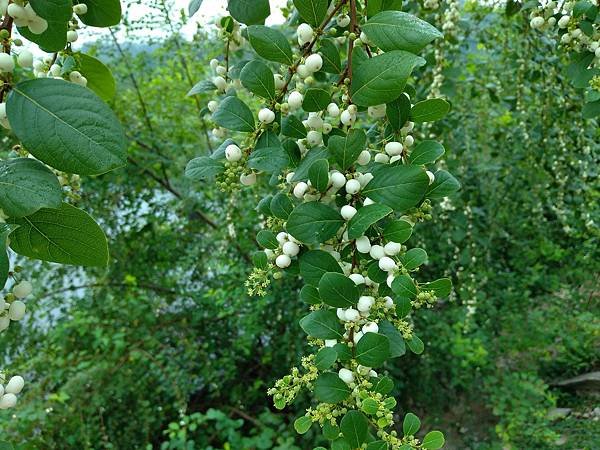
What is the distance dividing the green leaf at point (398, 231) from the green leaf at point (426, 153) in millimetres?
74

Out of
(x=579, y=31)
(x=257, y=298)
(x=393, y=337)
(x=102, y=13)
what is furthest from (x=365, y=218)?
(x=257, y=298)

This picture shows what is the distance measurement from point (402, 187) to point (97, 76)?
464 mm

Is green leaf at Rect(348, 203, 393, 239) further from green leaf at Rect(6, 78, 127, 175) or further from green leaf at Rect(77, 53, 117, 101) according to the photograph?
green leaf at Rect(77, 53, 117, 101)

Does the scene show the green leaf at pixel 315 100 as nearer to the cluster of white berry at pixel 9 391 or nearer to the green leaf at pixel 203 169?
the green leaf at pixel 203 169

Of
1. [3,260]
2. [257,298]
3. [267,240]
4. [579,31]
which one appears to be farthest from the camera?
[257,298]

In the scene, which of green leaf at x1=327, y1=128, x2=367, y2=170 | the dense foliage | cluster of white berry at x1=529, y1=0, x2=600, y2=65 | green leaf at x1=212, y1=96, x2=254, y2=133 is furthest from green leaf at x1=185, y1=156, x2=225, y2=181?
the dense foliage

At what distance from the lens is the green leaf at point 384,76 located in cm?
51

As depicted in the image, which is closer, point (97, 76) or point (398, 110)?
point (398, 110)

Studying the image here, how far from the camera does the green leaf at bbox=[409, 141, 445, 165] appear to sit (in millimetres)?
567

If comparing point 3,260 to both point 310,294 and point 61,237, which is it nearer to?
point 61,237

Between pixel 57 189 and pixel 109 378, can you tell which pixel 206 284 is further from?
pixel 57 189

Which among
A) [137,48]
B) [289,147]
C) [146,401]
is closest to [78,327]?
[146,401]

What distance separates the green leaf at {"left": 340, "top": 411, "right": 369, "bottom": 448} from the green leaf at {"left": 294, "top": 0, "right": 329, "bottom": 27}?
42 cm

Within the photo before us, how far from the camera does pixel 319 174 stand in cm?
52
